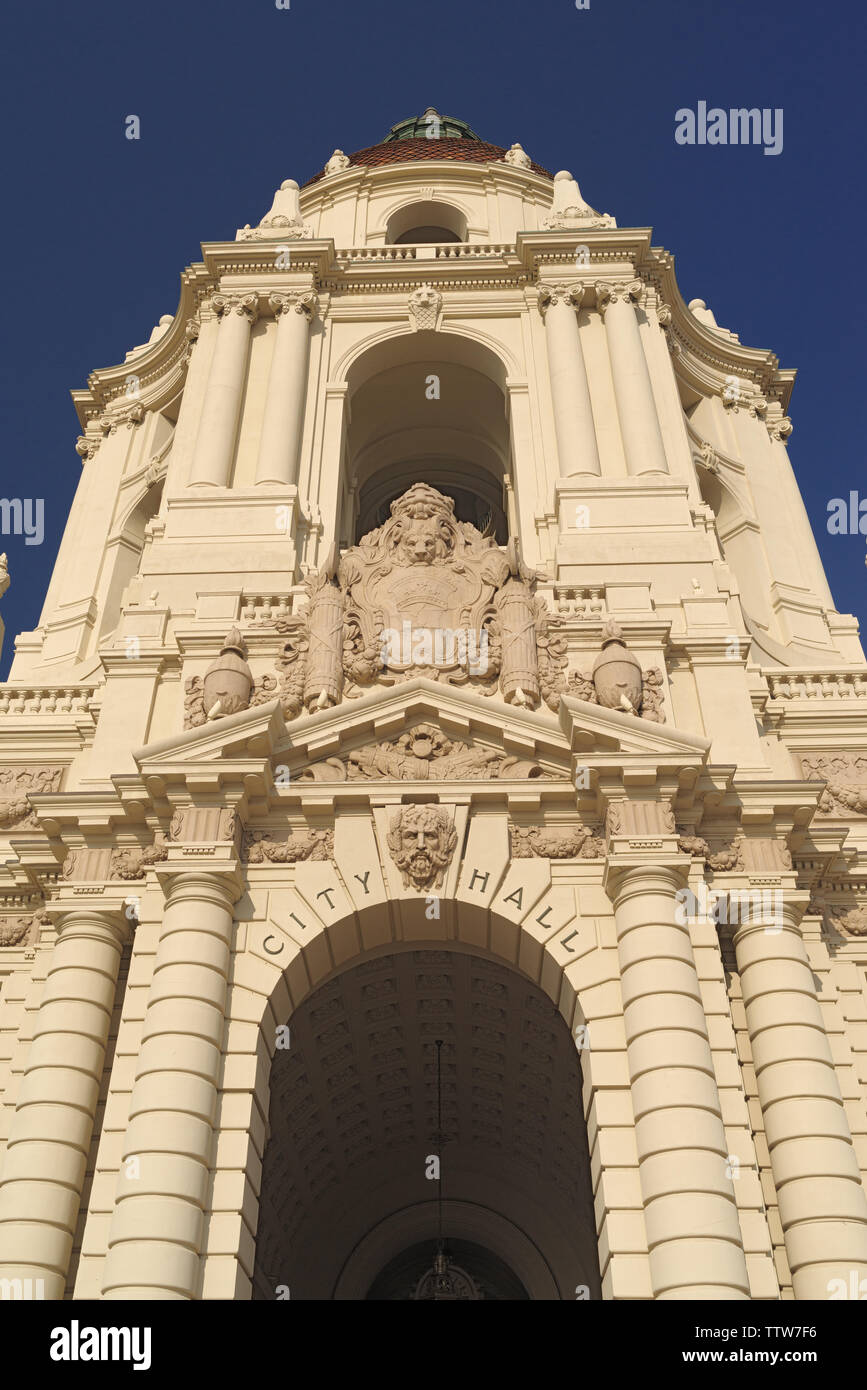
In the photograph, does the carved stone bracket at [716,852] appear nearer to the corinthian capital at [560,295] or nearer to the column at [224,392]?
the column at [224,392]

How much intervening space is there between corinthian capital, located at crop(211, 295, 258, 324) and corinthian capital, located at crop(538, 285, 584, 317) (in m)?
7.16

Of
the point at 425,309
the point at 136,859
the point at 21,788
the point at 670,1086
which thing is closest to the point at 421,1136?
the point at 21,788

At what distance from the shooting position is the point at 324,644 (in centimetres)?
2066

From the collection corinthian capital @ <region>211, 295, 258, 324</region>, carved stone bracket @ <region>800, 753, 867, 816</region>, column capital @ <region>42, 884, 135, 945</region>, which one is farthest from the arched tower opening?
column capital @ <region>42, 884, 135, 945</region>

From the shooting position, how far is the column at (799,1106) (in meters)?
15.0

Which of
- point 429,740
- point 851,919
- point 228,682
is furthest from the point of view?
point 851,919

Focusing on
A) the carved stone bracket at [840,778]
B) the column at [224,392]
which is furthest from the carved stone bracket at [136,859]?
the carved stone bracket at [840,778]

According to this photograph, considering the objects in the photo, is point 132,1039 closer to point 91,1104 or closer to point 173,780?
point 91,1104

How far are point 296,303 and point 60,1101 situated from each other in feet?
68.7

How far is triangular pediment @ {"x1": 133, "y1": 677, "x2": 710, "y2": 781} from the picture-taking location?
59.8ft

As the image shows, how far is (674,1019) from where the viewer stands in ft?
52.3

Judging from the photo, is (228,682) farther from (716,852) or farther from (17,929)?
(716,852)
